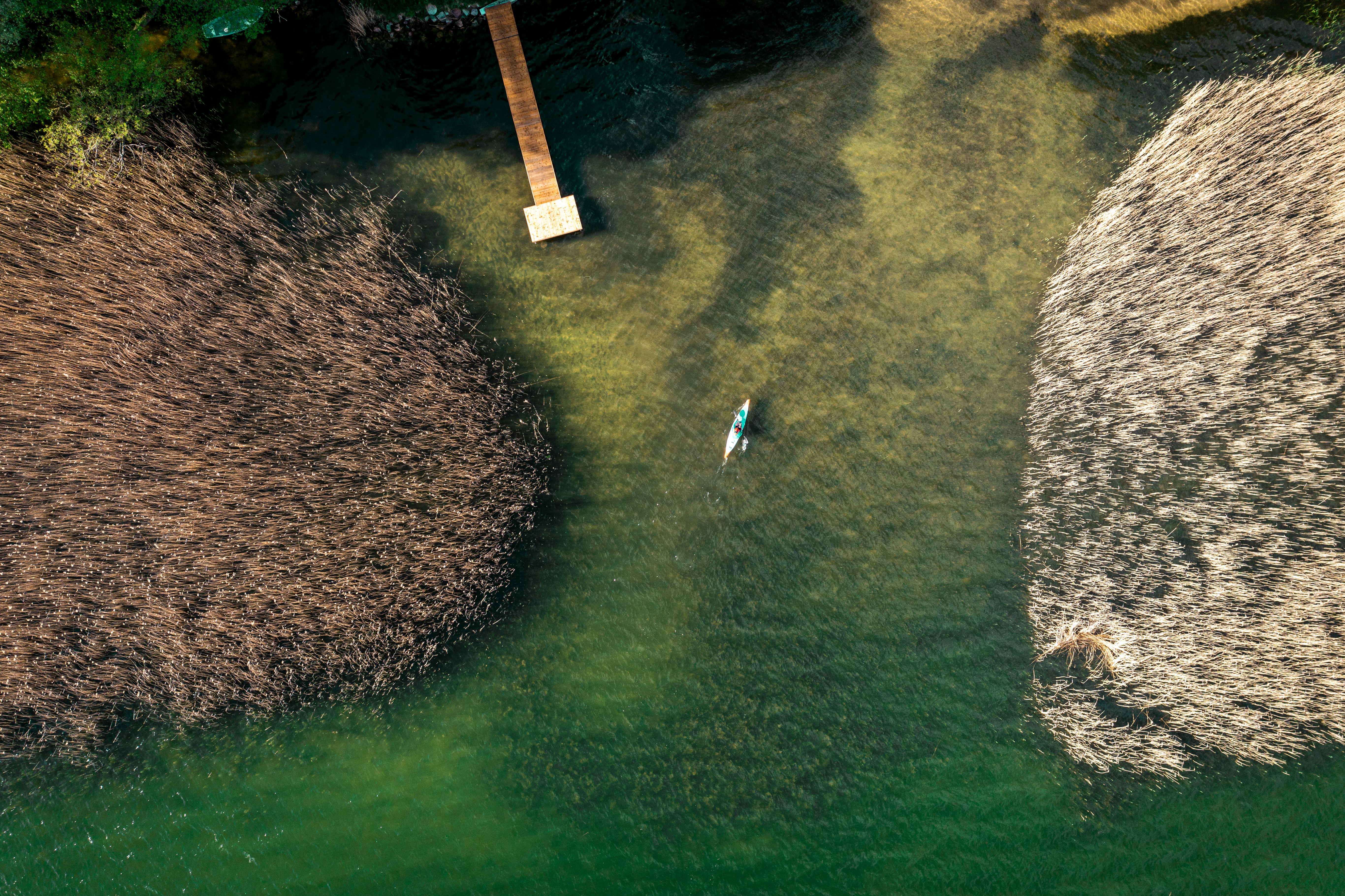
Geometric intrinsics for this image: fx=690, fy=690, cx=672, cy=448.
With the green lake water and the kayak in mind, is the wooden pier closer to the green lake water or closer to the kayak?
the green lake water

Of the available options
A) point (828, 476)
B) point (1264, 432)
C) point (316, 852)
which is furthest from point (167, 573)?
point (1264, 432)

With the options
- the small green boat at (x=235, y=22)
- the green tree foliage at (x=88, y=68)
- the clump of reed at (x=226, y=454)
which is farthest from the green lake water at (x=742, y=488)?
the green tree foliage at (x=88, y=68)

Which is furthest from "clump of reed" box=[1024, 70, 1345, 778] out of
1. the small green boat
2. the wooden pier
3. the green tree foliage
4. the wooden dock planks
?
the green tree foliage

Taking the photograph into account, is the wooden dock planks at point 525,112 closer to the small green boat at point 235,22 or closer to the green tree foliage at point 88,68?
the small green boat at point 235,22

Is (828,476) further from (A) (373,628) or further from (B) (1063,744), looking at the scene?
(A) (373,628)

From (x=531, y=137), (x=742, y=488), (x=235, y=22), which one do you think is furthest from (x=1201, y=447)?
(x=235, y=22)

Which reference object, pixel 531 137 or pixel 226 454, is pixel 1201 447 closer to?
pixel 531 137
